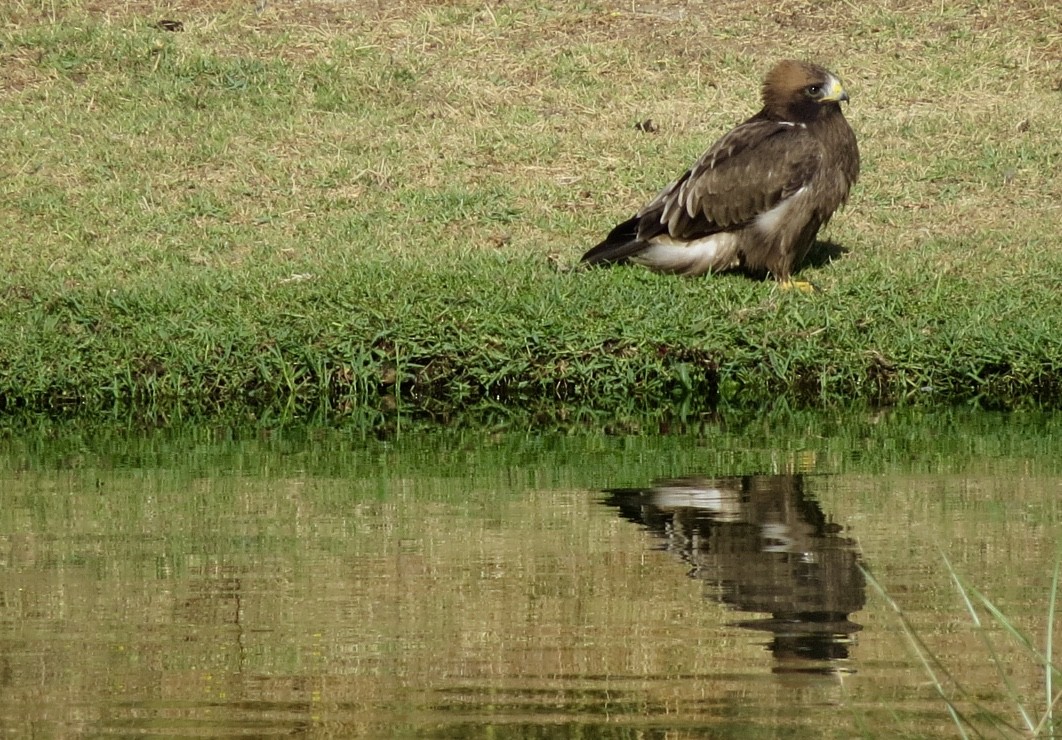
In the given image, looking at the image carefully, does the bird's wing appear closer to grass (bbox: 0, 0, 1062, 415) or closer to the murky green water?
grass (bbox: 0, 0, 1062, 415)

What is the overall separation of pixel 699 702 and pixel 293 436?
155 inches

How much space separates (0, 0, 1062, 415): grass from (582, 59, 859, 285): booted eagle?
0.23m

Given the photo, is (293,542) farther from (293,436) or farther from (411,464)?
(293,436)

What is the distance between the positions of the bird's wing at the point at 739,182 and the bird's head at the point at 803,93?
0.43 feet

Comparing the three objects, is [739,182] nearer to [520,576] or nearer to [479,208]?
[479,208]

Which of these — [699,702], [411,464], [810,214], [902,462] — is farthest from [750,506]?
[810,214]

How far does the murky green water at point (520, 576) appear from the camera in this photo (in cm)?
439

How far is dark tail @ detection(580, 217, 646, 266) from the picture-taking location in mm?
10133

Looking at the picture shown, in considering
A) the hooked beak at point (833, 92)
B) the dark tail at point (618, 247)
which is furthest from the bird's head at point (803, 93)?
the dark tail at point (618, 247)

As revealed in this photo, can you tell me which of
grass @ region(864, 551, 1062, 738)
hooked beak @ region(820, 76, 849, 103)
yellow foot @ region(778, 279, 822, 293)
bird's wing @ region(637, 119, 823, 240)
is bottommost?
grass @ region(864, 551, 1062, 738)

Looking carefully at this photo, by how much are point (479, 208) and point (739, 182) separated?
214cm

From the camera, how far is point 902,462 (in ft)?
23.8

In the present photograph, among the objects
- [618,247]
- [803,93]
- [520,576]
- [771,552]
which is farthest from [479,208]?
[520,576]

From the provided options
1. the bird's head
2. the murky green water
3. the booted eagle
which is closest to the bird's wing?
the booted eagle
